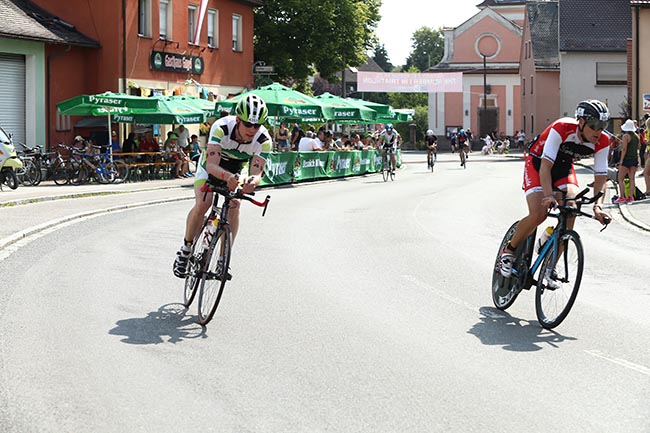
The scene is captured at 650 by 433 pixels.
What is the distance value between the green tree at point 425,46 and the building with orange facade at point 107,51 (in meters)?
131

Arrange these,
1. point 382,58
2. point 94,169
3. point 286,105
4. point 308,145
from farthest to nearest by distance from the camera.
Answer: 1. point 382,58
2. point 308,145
3. point 286,105
4. point 94,169

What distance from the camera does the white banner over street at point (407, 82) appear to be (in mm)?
71062

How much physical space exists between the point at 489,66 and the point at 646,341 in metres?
87.6

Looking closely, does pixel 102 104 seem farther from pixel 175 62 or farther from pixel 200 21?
pixel 200 21

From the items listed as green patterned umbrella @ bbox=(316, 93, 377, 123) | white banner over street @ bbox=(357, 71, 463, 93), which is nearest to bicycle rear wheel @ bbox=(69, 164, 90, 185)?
green patterned umbrella @ bbox=(316, 93, 377, 123)

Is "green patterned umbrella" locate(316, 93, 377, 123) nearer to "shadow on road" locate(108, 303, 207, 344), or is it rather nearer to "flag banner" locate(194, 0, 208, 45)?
"flag banner" locate(194, 0, 208, 45)

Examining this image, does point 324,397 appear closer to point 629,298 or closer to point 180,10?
point 629,298

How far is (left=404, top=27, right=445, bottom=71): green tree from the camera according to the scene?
6880 inches

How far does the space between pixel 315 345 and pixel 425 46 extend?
563 feet

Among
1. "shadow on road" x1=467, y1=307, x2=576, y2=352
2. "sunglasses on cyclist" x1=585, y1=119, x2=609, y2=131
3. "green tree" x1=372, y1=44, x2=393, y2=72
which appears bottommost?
"shadow on road" x1=467, y1=307, x2=576, y2=352

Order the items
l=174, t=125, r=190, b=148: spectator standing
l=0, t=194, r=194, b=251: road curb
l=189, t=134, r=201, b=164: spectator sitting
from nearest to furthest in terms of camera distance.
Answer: l=0, t=194, r=194, b=251: road curb, l=174, t=125, r=190, b=148: spectator standing, l=189, t=134, r=201, b=164: spectator sitting

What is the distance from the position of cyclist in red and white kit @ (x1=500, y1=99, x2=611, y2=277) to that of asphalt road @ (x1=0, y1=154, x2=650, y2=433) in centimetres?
82

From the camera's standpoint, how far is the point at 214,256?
898 cm

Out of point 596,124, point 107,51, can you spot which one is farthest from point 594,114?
point 107,51
